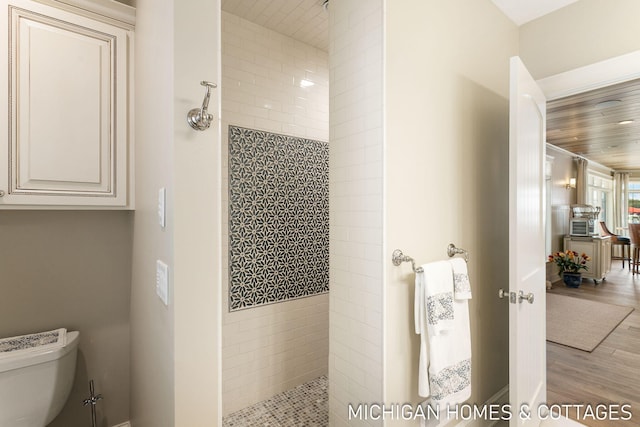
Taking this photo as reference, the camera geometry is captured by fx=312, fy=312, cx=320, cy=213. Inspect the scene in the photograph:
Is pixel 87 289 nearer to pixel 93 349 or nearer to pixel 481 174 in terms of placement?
pixel 93 349

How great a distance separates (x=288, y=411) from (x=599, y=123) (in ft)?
17.3

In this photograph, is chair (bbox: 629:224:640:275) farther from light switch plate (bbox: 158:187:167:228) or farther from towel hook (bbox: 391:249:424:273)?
light switch plate (bbox: 158:187:167:228)

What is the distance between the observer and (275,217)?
90.7 inches

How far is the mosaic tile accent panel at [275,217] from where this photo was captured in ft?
6.98

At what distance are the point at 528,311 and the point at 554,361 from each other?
1.80 meters

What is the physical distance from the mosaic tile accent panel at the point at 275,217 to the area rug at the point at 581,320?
2.92 metres

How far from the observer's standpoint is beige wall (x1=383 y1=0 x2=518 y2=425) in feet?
4.71

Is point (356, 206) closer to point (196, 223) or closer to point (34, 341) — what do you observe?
point (196, 223)

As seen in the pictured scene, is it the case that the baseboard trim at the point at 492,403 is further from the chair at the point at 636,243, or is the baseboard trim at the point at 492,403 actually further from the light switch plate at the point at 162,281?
the chair at the point at 636,243

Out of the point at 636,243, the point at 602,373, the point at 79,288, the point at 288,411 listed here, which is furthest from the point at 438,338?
the point at 636,243

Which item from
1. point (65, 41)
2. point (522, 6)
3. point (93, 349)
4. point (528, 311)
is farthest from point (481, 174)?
point (93, 349)

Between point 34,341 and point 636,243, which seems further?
point 636,243

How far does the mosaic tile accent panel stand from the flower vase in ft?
18.5

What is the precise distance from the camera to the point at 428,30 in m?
1.58
